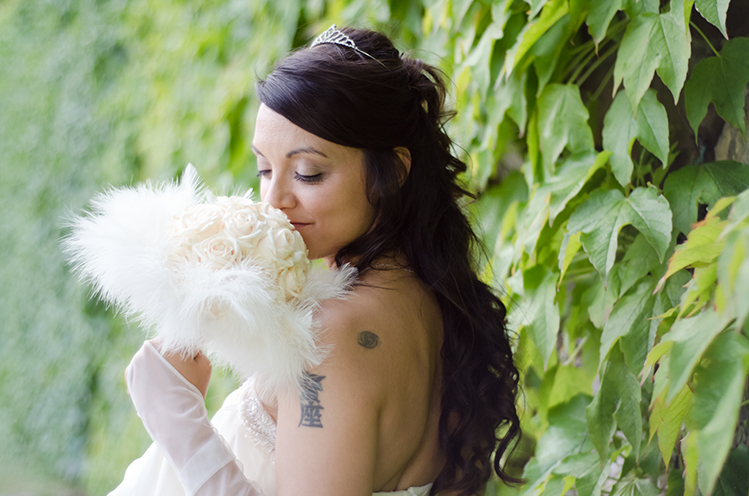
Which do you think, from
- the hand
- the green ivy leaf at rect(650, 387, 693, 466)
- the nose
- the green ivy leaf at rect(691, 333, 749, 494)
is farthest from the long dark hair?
the green ivy leaf at rect(691, 333, 749, 494)

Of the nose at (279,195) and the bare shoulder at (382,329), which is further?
the nose at (279,195)

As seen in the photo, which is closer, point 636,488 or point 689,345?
point 689,345

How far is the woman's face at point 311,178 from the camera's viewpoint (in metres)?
1.09

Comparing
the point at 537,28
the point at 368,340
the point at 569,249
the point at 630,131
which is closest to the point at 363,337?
the point at 368,340

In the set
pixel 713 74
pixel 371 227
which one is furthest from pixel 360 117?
pixel 713 74

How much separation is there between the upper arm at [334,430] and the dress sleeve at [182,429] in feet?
0.29

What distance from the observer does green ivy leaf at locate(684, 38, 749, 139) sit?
3.57 feet

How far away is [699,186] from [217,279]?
0.95m

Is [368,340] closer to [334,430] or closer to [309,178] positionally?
[334,430]

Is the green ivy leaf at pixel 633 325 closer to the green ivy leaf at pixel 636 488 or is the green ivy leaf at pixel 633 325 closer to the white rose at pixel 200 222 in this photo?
the green ivy leaf at pixel 636 488

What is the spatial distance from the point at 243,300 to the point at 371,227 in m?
0.42

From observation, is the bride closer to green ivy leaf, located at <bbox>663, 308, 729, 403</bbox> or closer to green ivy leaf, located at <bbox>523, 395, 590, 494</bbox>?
green ivy leaf, located at <bbox>523, 395, 590, 494</bbox>

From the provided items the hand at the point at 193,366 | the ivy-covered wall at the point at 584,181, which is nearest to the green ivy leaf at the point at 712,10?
the ivy-covered wall at the point at 584,181

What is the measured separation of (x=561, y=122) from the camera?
4.47 feet
